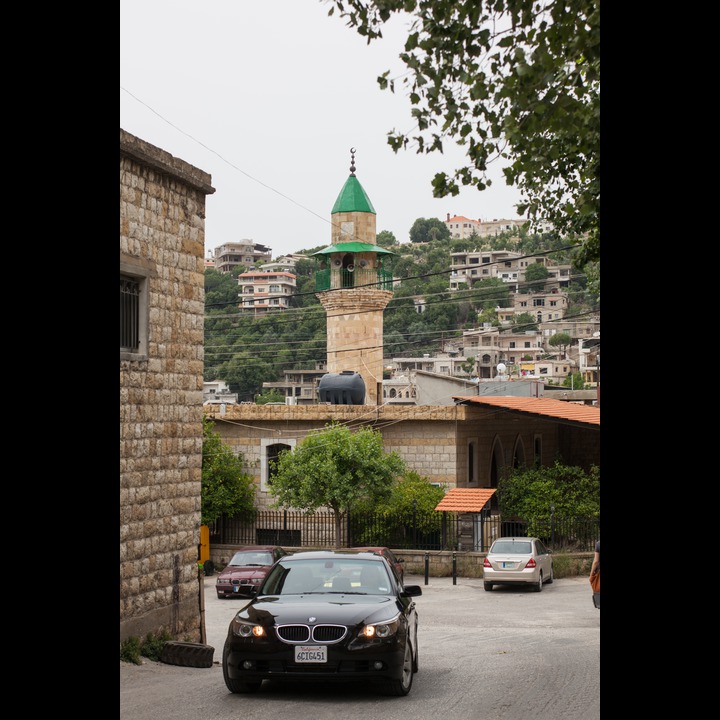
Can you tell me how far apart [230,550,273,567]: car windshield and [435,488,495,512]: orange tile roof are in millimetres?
5112

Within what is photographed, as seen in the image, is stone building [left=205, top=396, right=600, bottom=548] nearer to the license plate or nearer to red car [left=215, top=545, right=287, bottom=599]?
red car [left=215, top=545, right=287, bottom=599]

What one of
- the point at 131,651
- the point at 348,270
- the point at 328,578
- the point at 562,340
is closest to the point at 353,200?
the point at 348,270

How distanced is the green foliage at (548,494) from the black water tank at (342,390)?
6.64 meters

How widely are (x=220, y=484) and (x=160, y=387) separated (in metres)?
18.5

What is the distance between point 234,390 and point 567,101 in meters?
96.1

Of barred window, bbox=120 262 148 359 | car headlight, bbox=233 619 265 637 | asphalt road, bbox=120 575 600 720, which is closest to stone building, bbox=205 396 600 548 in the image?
asphalt road, bbox=120 575 600 720

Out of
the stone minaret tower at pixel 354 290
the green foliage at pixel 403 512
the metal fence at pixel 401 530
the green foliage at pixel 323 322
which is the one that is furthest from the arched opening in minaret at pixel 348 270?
the green foliage at pixel 323 322

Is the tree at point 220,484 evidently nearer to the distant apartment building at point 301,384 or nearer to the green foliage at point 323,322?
the green foliage at point 323,322

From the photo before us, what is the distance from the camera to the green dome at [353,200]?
4784cm

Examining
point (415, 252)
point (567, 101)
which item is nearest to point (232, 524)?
point (567, 101)

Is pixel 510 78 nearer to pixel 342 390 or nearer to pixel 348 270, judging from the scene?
pixel 342 390

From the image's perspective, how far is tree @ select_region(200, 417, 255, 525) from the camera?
31.4m
